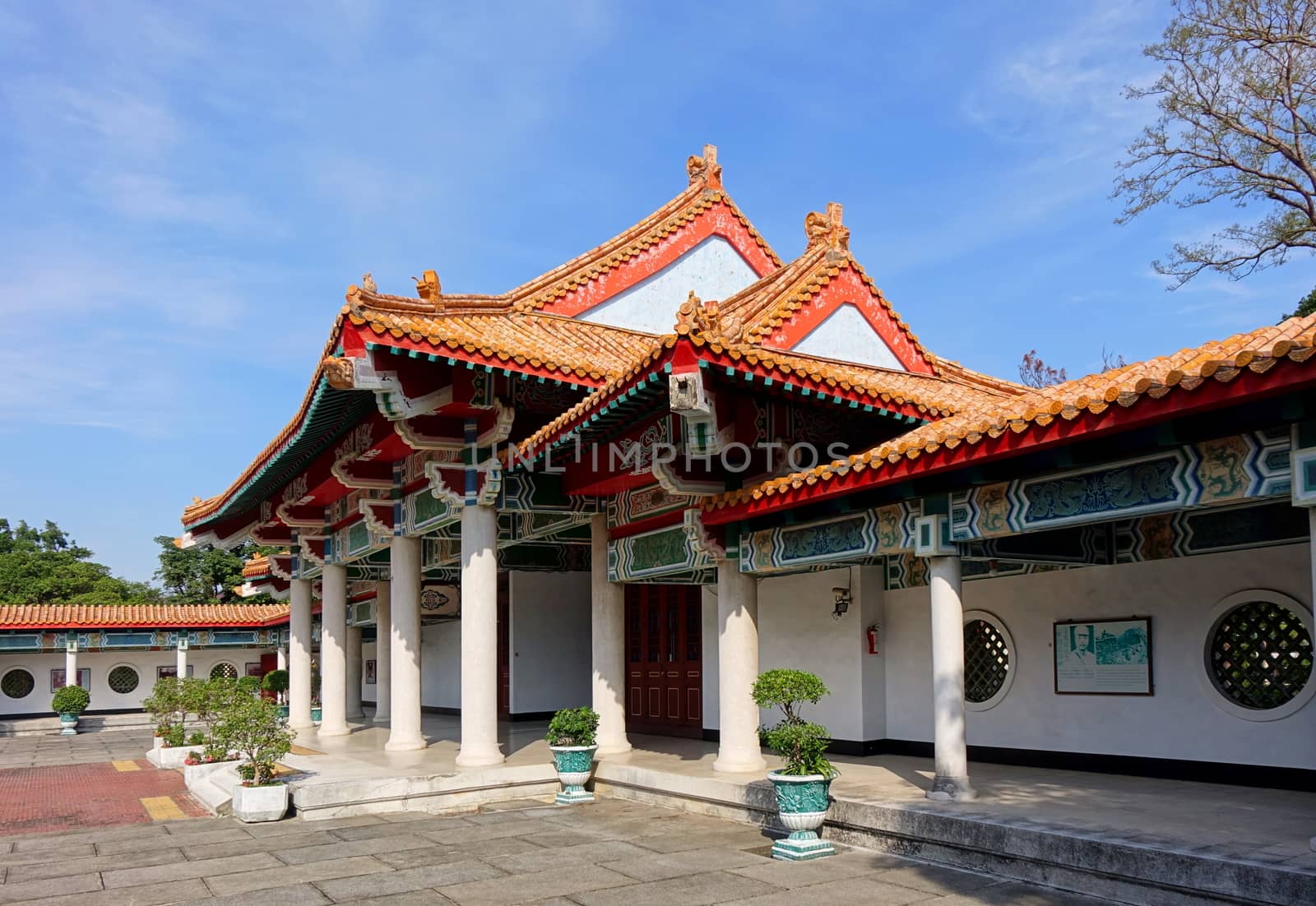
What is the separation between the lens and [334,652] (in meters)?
18.5

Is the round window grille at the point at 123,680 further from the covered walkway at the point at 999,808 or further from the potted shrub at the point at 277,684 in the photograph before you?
the covered walkway at the point at 999,808

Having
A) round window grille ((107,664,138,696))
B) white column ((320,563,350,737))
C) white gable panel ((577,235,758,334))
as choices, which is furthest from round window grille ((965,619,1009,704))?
round window grille ((107,664,138,696))

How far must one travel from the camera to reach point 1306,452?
235 inches

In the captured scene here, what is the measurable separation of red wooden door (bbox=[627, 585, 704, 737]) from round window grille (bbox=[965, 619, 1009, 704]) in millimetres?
4295

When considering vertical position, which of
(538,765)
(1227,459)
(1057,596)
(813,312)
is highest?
(813,312)

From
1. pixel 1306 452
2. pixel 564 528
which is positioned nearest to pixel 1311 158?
pixel 564 528

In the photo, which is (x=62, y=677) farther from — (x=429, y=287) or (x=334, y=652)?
(x=429, y=287)

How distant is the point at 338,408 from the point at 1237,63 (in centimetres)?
1648

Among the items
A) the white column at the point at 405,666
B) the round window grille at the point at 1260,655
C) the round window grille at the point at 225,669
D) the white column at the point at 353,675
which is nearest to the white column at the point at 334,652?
the white column at the point at 405,666

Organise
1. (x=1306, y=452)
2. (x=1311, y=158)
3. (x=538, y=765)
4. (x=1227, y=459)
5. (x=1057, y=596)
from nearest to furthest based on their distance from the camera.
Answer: (x=1306, y=452), (x=1227, y=459), (x=1057, y=596), (x=538, y=765), (x=1311, y=158)

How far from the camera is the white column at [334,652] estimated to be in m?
18.3

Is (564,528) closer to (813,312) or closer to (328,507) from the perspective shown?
(813,312)

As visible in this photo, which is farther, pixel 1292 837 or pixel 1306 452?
pixel 1292 837

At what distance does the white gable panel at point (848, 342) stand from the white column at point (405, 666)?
19.8 feet
